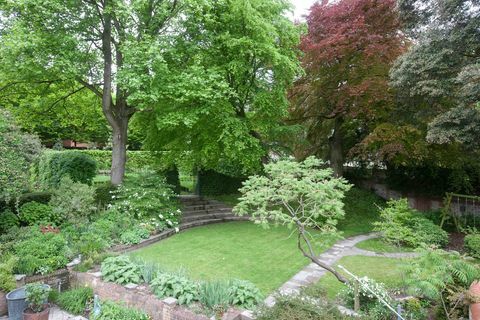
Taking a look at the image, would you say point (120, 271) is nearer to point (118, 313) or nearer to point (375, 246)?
point (118, 313)

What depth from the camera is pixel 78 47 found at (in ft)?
33.6

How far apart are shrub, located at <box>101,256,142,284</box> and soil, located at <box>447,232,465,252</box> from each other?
9962 millimetres

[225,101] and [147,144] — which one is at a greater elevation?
[225,101]

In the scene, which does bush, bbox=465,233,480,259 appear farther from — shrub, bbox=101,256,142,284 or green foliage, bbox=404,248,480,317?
shrub, bbox=101,256,142,284

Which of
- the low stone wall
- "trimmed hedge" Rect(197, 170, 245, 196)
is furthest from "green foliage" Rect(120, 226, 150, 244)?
"trimmed hedge" Rect(197, 170, 245, 196)

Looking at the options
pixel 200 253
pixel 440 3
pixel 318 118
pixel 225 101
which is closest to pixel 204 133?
pixel 225 101

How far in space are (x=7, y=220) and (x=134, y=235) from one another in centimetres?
349

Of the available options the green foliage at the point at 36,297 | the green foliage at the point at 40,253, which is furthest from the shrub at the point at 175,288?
the green foliage at the point at 40,253

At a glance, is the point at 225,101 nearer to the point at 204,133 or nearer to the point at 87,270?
the point at 204,133

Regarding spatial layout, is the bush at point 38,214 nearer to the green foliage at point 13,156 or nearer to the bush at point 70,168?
Answer: the green foliage at point 13,156

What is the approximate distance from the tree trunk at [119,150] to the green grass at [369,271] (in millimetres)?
8620

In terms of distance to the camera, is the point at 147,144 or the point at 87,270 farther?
the point at 147,144

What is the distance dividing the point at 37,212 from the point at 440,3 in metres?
13.6

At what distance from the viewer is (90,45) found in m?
10.8
